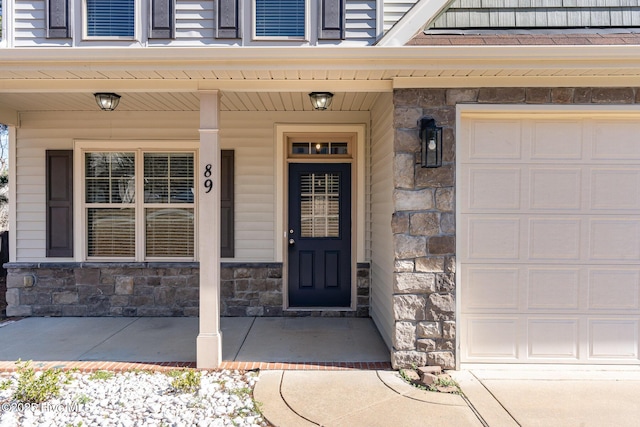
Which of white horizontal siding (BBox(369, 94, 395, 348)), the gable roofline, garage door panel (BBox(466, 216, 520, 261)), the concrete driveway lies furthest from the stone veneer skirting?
the gable roofline

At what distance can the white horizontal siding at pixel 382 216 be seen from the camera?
3.74 metres

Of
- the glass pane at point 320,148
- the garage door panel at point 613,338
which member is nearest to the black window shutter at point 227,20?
the glass pane at point 320,148

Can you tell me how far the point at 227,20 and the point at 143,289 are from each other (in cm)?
329

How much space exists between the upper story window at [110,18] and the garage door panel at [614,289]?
491cm

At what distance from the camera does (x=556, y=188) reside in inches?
135

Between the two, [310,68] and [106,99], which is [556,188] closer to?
[310,68]

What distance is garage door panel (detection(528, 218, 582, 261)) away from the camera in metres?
3.43

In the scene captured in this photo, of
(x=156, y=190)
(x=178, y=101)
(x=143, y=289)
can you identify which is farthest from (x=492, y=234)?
(x=143, y=289)

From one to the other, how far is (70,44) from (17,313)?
3.34m

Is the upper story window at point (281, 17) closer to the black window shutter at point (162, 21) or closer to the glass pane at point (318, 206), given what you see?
the black window shutter at point (162, 21)

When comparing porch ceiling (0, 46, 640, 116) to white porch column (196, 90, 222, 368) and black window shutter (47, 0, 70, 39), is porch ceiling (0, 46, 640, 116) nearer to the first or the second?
white porch column (196, 90, 222, 368)

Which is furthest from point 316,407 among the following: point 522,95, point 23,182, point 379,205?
point 23,182

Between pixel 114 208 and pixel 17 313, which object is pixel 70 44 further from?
pixel 17 313

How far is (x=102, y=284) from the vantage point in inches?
197
